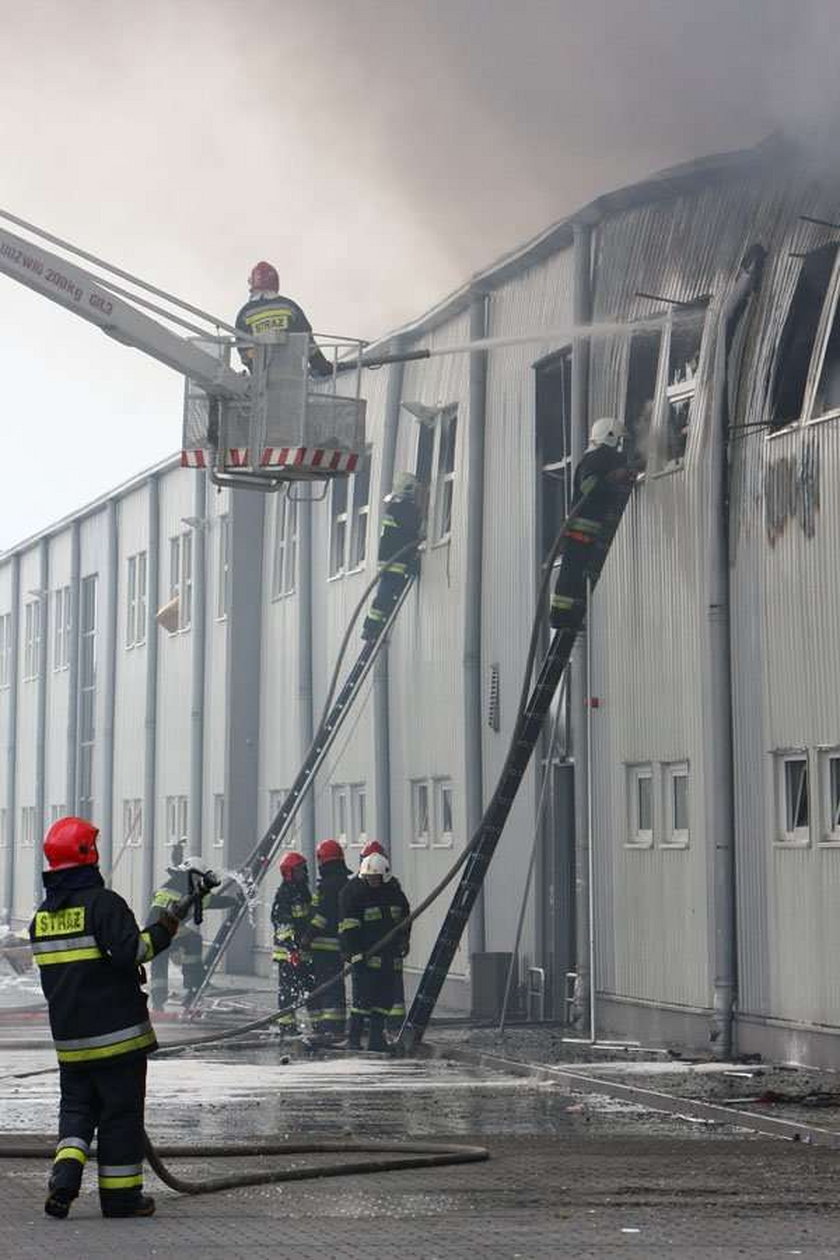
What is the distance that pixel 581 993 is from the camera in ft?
63.7

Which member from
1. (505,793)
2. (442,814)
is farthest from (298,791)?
(505,793)

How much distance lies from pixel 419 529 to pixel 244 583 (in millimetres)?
7771

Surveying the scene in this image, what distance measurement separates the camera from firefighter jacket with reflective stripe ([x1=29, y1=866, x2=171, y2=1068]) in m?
8.97

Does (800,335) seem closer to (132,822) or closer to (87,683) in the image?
(132,822)

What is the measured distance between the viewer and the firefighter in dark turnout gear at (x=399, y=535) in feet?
81.0

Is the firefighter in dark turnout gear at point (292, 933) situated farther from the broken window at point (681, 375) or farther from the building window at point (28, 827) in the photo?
the building window at point (28, 827)

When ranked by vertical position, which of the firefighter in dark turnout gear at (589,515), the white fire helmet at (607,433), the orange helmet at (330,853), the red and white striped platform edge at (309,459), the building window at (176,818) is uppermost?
the white fire helmet at (607,433)

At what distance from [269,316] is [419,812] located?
294 inches

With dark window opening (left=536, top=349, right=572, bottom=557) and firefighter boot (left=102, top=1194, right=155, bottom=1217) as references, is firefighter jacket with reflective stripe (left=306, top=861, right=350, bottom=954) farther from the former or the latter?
firefighter boot (left=102, top=1194, right=155, bottom=1217)

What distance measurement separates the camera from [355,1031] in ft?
62.3

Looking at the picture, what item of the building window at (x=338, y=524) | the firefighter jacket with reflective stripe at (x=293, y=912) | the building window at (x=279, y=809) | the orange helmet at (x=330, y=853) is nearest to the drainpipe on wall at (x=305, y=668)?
the building window at (x=279, y=809)

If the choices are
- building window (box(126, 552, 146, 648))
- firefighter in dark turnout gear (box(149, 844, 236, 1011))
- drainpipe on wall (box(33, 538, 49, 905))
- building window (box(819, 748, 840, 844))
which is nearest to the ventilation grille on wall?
firefighter in dark turnout gear (box(149, 844, 236, 1011))

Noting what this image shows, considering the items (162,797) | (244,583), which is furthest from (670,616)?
(162,797)

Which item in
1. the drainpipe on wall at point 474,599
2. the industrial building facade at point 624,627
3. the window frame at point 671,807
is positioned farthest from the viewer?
the drainpipe on wall at point 474,599
